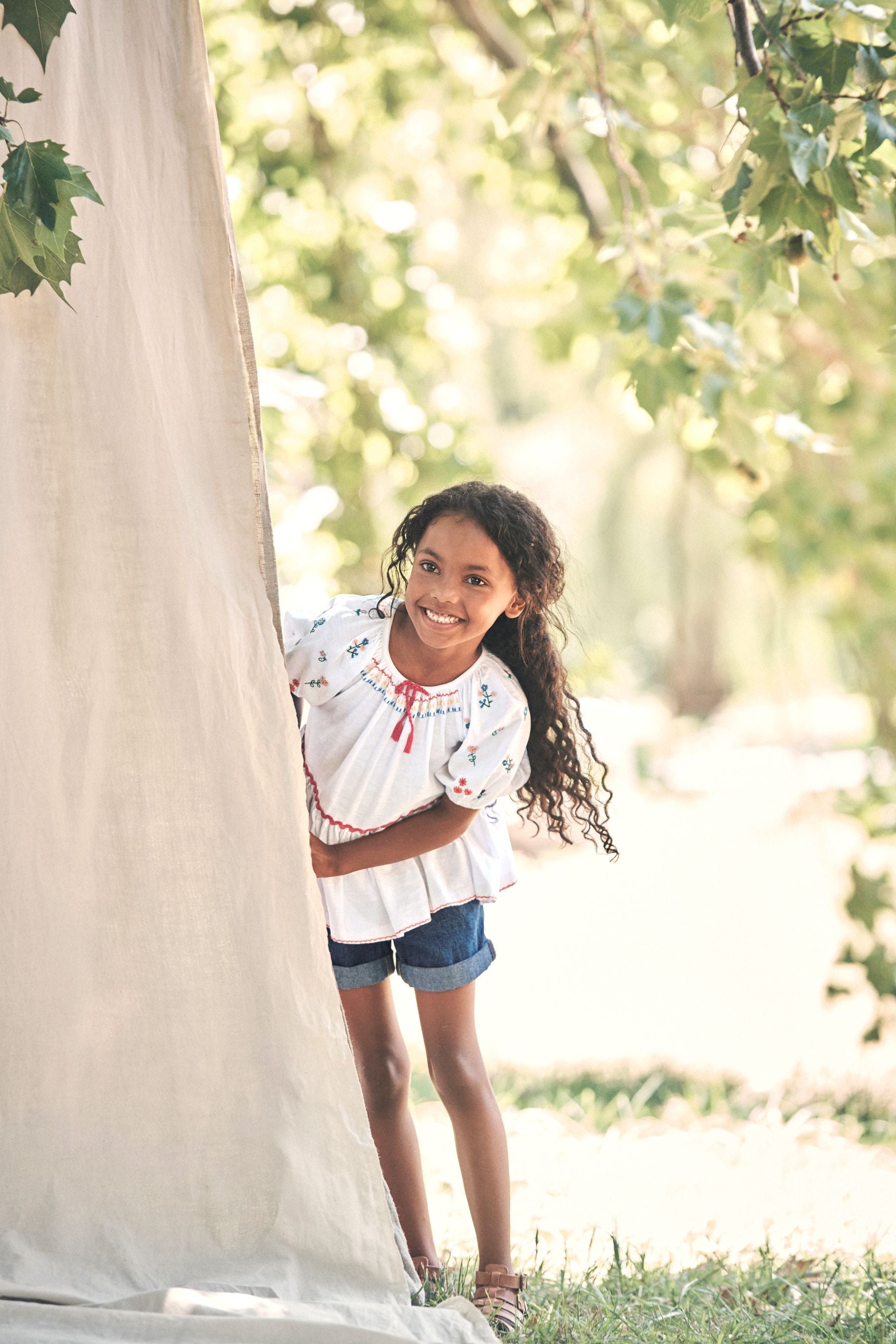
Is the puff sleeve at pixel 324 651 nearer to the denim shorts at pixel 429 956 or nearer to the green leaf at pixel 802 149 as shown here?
the denim shorts at pixel 429 956

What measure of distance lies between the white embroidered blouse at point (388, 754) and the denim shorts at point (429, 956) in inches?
1.4

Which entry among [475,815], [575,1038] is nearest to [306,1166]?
[475,815]

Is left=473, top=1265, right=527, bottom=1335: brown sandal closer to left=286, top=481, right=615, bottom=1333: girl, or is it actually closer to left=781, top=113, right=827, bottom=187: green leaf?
left=286, top=481, right=615, bottom=1333: girl

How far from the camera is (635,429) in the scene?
495cm

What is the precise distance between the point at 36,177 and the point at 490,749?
989mm

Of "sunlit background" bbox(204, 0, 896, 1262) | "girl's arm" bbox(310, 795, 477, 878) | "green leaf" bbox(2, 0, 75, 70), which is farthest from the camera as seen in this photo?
"sunlit background" bbox(204, 0, 896, 1262)

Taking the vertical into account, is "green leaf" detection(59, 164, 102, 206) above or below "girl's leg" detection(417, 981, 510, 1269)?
above

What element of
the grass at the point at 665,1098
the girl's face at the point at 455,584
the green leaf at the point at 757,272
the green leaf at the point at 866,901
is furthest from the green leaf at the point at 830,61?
the grass at the point at 665,1098

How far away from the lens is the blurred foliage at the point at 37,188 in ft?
4.66

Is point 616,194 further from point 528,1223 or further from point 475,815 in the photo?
point 528,1223

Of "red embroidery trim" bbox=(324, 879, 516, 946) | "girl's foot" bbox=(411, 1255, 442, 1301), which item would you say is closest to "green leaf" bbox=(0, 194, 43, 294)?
"red embroidery trim" bbox=(324, 879, 516, 946)

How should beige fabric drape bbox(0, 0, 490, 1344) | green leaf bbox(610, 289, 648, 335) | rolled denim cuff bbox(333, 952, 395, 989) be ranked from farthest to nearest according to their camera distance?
green leaf bbox(610, 289, 648, 335)
rolled denim cuff bbox(333, 952, 395, 989)
beige fabric drape bbox(0, 0, 490, 1344)

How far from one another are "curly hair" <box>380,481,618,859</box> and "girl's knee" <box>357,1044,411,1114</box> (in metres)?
0.43

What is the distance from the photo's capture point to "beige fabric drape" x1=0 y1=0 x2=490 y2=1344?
1645mm
